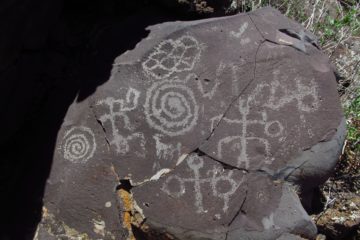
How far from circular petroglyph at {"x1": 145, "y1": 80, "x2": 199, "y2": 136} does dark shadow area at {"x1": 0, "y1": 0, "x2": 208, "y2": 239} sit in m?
0.25

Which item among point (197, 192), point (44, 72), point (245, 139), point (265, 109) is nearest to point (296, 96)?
point (265, 109)

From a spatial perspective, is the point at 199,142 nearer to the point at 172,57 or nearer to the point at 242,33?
the point at 172,57

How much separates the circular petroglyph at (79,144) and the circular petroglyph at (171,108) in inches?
10.6

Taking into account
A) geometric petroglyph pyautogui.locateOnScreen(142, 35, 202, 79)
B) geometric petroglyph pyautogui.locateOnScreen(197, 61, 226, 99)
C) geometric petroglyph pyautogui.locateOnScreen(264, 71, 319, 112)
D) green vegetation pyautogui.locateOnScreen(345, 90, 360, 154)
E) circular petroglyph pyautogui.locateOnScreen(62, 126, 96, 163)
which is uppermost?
geometric petroglyph pyautogui.locateOnScreen(142, 35, 202, 79)

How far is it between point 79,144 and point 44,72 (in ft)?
1.64

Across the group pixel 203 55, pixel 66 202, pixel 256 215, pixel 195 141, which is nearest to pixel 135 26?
pixel 203 55

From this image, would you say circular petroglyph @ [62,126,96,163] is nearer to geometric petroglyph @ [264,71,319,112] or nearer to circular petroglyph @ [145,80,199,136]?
circular petroglyph @ [145,80,199,136]

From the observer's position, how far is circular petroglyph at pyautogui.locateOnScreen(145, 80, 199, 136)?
2.42 metres

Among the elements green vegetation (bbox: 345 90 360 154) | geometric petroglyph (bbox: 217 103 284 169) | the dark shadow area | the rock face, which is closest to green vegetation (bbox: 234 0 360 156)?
green vegetation (bbox: 345 90 360 154)

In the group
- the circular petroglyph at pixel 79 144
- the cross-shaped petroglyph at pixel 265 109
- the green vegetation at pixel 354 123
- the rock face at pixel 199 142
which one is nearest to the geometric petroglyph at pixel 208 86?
the rock face at pixel 199 142

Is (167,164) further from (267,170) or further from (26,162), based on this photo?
(26,162)

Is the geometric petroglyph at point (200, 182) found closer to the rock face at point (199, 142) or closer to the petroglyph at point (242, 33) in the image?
the rock face at point (199, 142)

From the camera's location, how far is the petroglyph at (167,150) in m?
2.37

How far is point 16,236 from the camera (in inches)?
92.2
